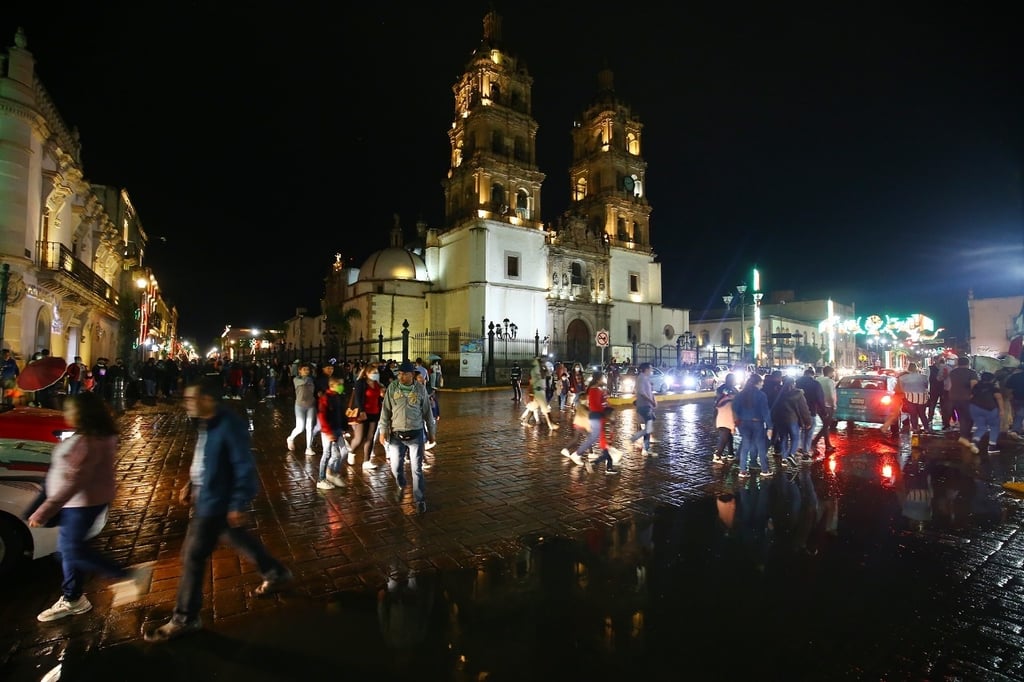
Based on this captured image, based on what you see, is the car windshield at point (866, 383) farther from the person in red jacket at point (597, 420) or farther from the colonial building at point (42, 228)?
the colonial building at point (42, 228)

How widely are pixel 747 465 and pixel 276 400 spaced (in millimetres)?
19657

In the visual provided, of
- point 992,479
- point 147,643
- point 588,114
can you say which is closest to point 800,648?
point 147,643

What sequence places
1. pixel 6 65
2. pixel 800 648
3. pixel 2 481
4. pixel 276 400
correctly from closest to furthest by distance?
pixel 800 648 < pixel 2 481 < pixel 6 65 < pixel 276 400

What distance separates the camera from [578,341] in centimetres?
4481

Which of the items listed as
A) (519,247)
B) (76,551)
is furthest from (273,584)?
(519,247)

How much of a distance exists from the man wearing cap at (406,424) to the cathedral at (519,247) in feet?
106

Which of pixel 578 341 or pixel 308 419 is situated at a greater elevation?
pixel 578 341

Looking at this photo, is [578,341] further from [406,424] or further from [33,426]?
[33,426]

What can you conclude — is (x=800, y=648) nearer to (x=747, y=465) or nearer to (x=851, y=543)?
(x=851, y=543)

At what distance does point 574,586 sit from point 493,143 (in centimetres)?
4171

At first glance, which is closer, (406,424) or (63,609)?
(63,609)

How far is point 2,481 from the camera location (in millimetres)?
3779

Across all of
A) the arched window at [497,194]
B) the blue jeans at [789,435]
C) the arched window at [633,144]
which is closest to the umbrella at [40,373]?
the blue jeans at [789,435]

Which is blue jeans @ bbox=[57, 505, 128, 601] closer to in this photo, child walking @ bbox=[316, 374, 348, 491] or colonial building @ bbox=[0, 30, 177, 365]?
child walking @ bbox=[316, 374, 348, 491]
